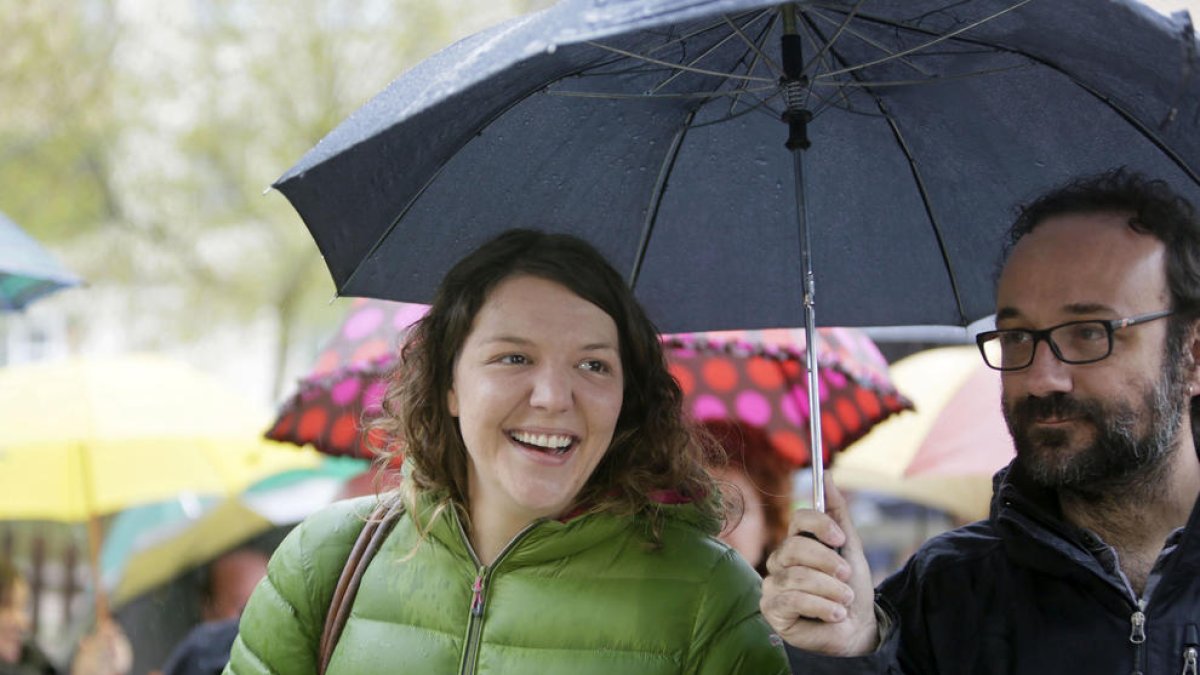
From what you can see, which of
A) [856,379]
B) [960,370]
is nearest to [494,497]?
[856,379]

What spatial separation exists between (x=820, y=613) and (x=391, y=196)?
132 centimetres

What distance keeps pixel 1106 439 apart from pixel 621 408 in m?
1.01

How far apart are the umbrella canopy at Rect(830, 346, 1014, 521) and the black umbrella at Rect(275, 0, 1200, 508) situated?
5.66ft

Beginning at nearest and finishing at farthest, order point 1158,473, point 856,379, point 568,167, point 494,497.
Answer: point 1158,473
point 494,497
point 568,167
point 856,379

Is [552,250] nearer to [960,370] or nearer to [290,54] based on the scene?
[960,370]

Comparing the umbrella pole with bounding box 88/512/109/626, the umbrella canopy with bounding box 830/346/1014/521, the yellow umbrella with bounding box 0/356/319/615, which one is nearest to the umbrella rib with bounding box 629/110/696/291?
the umbrella canopy with bounding box 830/346/1014/521

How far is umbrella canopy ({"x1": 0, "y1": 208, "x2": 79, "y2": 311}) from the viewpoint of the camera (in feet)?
16.5

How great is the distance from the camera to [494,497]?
3.08 meters

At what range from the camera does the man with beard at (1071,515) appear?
2.64m

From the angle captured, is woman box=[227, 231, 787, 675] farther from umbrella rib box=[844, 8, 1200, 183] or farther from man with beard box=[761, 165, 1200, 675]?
umbrella rib box=[844, 8, 1200, 183]

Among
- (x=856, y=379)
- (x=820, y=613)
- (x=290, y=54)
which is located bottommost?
(x=820, y=613)

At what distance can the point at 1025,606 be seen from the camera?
284 cm

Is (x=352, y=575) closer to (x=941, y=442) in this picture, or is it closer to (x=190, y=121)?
(x=941, y=442)

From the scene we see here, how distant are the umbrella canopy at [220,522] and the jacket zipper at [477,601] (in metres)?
4.65
